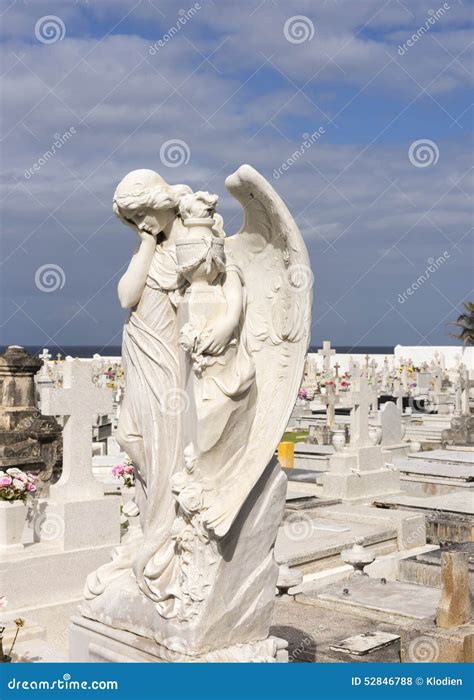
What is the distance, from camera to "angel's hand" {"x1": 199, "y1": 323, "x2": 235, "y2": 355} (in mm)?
4289

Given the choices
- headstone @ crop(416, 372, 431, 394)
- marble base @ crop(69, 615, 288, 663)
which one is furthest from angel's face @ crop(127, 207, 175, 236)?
headstone @ crop(416, 372, 431, 394)

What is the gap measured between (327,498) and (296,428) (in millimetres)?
11107

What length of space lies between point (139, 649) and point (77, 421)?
3.16m

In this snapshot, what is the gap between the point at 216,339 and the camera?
4293 mm

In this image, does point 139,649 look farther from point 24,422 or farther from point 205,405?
point 24,422

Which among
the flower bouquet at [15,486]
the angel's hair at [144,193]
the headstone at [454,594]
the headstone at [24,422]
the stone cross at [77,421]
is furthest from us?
the headstone at [24,422]

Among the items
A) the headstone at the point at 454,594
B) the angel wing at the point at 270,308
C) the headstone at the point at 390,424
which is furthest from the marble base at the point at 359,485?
the angel wing at the point at 270,308

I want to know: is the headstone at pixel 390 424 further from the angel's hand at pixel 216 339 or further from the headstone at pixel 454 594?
the angel's hand at pixel 216 339

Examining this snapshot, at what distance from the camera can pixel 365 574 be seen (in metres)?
8.03

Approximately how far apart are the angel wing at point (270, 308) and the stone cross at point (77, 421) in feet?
9.60

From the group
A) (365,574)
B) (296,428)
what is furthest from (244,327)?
(296,428)

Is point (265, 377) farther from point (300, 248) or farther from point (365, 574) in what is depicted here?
point (365, 574)

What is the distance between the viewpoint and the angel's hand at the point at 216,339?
429 centimetres

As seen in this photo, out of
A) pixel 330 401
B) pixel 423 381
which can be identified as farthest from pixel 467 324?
pixel 330 401
